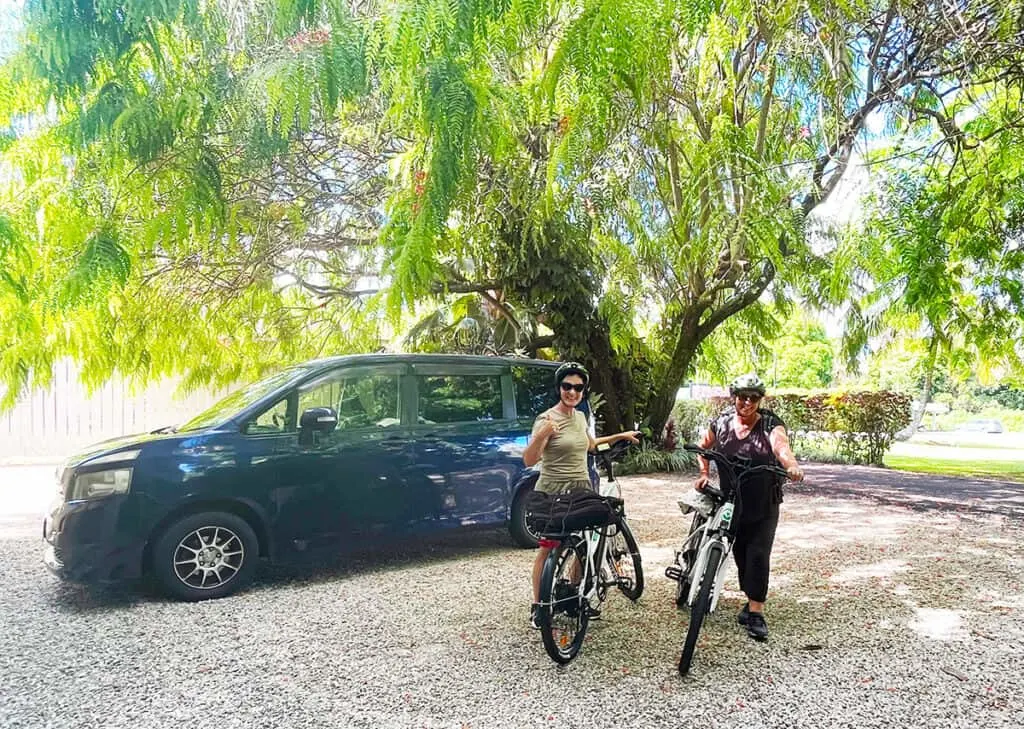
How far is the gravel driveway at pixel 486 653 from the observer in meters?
3.30

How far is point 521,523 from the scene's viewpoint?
650 cm

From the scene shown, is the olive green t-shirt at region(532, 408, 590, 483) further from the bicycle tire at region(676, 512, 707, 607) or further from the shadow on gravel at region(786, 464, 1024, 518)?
the shadow on gravel at region(786, 464, 1024, 518)

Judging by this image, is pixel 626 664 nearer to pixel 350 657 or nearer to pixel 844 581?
pixel 350 657

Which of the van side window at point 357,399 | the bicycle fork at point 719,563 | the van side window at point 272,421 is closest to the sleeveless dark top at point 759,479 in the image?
the bicycle fork at point 719,563

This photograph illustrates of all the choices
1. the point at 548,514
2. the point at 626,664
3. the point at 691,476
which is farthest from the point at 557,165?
the point at 691,476

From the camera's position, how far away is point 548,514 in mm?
3914

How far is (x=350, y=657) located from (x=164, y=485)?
1.95 meters

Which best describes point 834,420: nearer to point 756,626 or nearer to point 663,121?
point 663,121

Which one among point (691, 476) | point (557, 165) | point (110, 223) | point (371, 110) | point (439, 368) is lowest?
point (691, 476)

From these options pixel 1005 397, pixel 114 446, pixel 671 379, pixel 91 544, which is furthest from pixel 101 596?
pixel 1005 397

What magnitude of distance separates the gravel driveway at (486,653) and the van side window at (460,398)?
4.29ft

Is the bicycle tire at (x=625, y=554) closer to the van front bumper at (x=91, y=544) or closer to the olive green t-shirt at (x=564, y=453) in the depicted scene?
the olive green t-shirt at (x=564, y=453)

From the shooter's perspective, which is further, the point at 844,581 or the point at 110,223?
the point at 844,581

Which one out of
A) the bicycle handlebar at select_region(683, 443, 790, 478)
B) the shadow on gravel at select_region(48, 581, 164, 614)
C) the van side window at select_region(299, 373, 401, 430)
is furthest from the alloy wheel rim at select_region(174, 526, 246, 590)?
the bicycle handlebar at select_region(683, 443, 790, 478)
